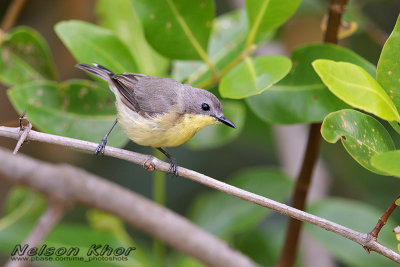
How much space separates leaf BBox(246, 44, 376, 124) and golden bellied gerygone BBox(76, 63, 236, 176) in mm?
359

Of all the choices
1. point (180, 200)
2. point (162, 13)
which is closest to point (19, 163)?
point (162, 13)

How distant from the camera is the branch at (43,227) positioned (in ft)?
8.45

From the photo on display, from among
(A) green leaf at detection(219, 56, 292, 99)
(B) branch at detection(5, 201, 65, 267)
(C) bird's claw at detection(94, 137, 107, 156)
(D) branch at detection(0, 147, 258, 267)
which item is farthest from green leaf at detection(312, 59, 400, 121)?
(B) branch at detection(5, 201, 65, 267)

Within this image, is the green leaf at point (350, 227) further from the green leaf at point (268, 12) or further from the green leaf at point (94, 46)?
the green leaf at point (94, 46)

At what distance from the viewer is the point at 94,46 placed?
2.47m

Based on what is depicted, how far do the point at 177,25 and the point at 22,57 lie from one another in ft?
3.24

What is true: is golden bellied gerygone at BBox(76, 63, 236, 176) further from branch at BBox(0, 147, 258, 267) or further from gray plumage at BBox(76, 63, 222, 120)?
branch at BBox(0, 147, 258, 267)

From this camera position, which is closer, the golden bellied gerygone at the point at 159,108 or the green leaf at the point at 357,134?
the green leaf at the point at 357,134

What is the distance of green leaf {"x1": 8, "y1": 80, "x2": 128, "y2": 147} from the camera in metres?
2.37

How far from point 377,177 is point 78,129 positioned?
222cm

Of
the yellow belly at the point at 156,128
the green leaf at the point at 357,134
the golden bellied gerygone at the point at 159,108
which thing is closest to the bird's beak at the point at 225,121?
the golden bellied gerygone at the point at 159,108

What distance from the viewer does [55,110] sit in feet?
8.01

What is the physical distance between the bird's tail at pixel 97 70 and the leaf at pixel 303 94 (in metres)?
0.73

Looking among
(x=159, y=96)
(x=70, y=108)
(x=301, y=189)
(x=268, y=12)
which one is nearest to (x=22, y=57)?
(x=70, y=108)
